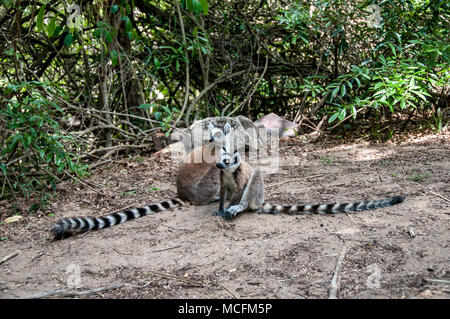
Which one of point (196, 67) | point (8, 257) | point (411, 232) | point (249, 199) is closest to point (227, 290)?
point (249, 199)

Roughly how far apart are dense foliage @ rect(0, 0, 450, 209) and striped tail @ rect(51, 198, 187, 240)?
902 mm

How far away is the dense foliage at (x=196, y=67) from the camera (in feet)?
15.9

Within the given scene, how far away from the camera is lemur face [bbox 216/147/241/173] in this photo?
12.4 feet

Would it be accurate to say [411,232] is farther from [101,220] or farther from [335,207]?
[101,220]

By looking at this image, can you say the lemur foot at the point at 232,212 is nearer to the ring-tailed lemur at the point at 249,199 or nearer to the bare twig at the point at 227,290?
the ring-tailed lemur at the point at 249,199

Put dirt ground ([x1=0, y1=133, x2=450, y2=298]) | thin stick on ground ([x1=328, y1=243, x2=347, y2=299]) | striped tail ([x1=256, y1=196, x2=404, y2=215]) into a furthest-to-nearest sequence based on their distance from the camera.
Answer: striped tail ([x1=256, y1=196, x2=404, y2=215])
dirt ground ([x1=0, y1=133, x2=450, y2=298])
thin stick on ground ([x1=328, y1=243, x2=347, y2=299])

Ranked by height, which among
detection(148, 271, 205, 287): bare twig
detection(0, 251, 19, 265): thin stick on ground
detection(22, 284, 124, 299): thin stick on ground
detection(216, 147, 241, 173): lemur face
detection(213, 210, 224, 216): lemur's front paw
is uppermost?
detection(216, 147, 241, 173): lemur face

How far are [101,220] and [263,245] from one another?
1.60 m

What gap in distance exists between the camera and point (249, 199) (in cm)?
382

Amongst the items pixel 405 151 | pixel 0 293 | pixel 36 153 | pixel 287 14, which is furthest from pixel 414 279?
pixel 287 14

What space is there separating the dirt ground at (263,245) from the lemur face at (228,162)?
1.66 feet

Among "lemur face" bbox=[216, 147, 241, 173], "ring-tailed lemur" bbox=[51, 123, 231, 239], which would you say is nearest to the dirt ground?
"ring-tailed lemur" bbox=[51, 123, 231, 239]

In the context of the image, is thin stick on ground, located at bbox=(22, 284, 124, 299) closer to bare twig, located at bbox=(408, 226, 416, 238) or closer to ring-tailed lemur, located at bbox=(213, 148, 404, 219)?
ring-tailed lemur, located at bbox=(213, 148, 404, 219)

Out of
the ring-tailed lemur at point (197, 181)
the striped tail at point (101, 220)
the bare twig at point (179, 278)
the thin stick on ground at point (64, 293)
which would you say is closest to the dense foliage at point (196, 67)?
the striped tail at point (101, 220)
